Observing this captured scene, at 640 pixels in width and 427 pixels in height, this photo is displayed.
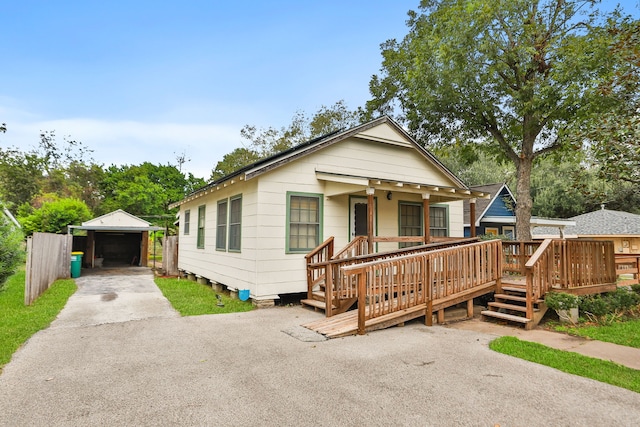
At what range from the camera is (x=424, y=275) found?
6379 millimetres

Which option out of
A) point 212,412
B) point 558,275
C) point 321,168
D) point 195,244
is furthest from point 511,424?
point 195,244

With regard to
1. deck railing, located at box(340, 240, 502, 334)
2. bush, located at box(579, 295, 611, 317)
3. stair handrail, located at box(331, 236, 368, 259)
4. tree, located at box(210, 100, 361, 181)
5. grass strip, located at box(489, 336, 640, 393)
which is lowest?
grass strip, located at box(489, 336, 640, 393)

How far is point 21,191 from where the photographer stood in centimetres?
3388

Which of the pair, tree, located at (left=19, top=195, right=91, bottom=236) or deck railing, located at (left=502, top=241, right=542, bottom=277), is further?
tree, located at (left=19, top=195, right=91, bottom=236)

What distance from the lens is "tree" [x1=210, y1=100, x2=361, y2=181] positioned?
87.6 ft

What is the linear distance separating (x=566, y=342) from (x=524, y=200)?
7713 millimetres

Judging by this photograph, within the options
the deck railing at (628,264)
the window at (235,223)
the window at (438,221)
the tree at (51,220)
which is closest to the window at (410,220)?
the window at (438,221)

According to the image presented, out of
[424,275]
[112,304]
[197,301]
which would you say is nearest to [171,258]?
[112,304]

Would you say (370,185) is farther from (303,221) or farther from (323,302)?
A: (323,302)

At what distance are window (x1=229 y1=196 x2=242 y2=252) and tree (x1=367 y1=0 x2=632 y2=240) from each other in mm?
8243

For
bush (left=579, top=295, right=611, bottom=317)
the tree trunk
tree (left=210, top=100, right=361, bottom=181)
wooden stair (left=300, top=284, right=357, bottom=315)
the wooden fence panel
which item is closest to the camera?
wooden stair (left=300, top=284, right=357, bottom=315)

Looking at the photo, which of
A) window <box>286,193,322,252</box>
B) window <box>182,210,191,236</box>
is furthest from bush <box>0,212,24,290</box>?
window <box>182,210,191,236</box>

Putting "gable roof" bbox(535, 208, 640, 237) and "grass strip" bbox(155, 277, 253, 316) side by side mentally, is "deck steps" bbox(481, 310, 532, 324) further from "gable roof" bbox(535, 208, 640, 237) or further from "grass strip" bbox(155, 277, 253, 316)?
"gable roof" bbox(535, 208, 640, 237)

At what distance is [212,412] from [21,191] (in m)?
41.7
